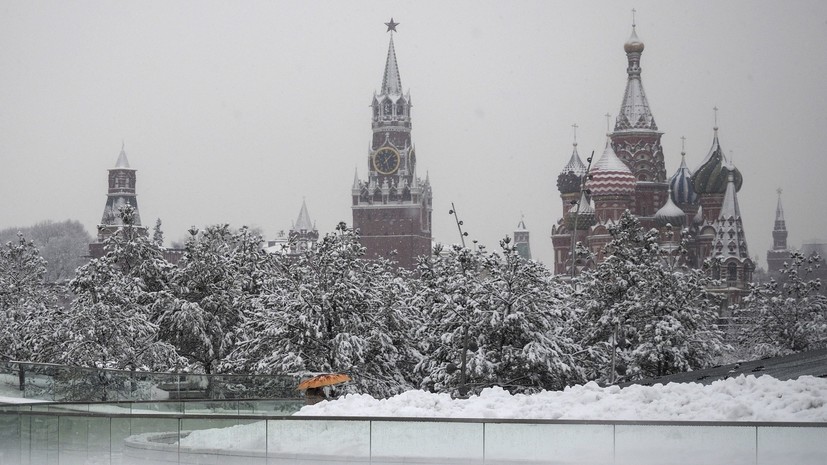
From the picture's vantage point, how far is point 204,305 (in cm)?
4853

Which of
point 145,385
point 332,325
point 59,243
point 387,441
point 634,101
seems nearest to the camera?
point 387,441

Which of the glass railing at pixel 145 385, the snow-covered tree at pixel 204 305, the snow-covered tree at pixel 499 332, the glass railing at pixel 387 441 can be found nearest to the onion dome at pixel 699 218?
the snow-covered tree at pixel 499 332

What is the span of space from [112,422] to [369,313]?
2931 cm

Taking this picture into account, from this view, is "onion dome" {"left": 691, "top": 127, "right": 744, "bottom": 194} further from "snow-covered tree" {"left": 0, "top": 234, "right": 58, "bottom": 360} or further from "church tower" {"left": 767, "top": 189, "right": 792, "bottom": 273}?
"snow-covered tree" {"left": 0, "top": 234, "right": 58, "bottom": 360}

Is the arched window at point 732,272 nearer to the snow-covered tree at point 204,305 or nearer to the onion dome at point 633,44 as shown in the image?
the onion dome at point 633,44

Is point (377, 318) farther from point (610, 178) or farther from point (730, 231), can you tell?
point (730, 231)

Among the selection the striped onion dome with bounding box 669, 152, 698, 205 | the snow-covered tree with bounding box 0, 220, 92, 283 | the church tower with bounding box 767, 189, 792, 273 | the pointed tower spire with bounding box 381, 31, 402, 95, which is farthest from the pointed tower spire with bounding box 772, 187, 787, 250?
the snow-covered tree with bounding box 0, 220, 92, 283

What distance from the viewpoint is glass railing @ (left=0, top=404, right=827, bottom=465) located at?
44.2 feet

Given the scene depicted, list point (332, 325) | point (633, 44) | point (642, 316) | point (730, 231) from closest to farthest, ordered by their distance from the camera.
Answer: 1. point (332, 325)
2. point (642, 316)
3. point (730, 231)
4. point (633, 44)

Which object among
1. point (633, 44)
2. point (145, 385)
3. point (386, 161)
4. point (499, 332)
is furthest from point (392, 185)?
point (145, 385)

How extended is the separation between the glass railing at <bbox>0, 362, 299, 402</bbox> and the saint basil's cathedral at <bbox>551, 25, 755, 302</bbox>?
105 m

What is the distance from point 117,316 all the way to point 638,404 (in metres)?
34.0

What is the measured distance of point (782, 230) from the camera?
6919 inches

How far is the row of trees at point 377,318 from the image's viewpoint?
42.3 meters
